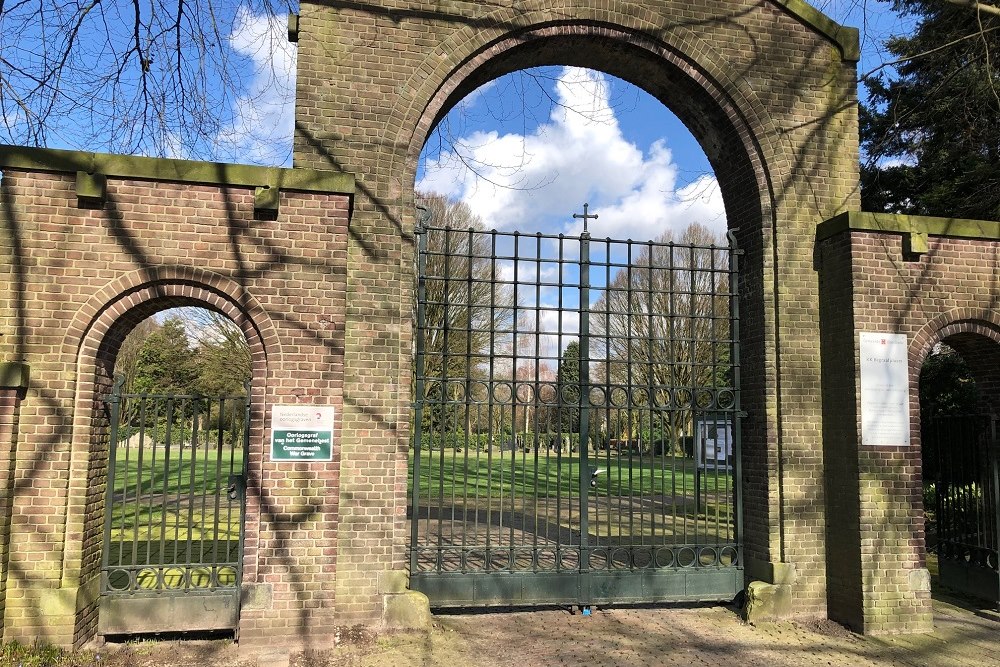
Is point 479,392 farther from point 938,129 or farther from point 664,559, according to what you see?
point 938,129

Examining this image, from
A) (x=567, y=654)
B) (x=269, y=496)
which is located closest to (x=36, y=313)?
(x=269, y=496)

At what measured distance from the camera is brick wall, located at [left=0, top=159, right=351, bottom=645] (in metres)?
5.71

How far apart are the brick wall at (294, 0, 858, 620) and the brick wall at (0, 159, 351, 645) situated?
0.54 m

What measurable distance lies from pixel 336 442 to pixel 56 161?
3.57 meters

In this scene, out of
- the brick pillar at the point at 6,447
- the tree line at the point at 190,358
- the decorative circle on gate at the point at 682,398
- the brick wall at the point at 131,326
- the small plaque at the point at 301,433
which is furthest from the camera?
the tree line at the point at 190,358

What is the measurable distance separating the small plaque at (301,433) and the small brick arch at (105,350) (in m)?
0.17

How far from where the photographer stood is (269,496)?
6008 mm

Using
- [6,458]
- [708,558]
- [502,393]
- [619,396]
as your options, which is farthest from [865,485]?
[6,458]

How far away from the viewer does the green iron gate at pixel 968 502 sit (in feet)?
26.0

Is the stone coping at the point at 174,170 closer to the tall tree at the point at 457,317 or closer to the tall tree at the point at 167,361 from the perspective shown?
the tall tree at the point at 457,317

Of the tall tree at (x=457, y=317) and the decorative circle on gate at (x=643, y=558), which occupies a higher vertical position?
the tall tree at (x=457, y=317)

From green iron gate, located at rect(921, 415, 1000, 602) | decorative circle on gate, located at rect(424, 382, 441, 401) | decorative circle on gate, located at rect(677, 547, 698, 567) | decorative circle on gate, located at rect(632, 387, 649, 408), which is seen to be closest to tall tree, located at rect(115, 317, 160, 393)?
decorative circle on gate, located at rect(424, 382, 441, 401)

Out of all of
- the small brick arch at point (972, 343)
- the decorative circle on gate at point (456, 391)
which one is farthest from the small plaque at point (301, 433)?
the small brick arch at point (972, 343)

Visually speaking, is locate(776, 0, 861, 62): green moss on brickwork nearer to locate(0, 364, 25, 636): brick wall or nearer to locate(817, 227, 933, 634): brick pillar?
locate(817, 227, 933, 634): brick pillar
